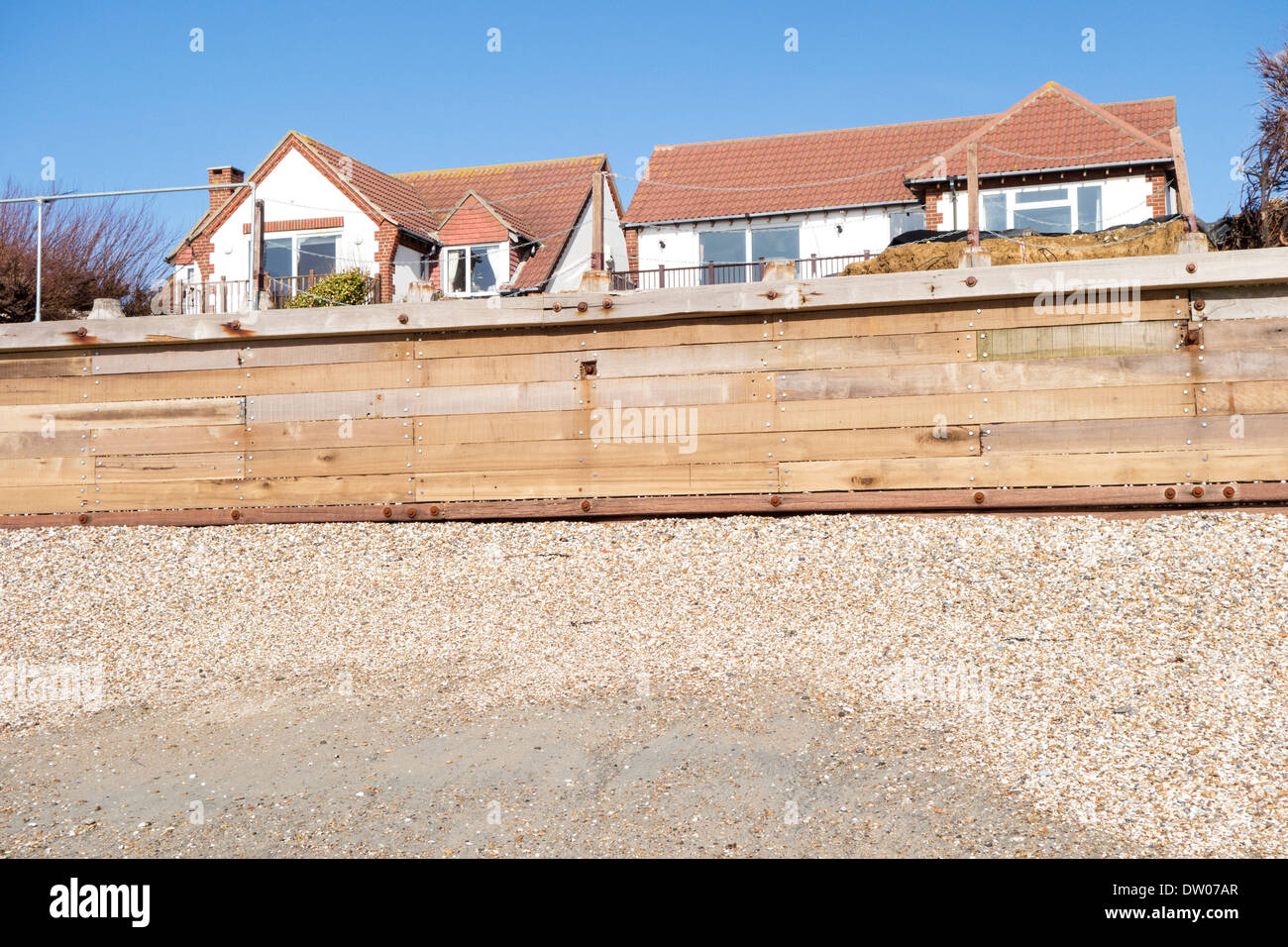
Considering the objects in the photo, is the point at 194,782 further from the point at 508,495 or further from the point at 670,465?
the point at 670,465

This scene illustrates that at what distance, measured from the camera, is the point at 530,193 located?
102ft

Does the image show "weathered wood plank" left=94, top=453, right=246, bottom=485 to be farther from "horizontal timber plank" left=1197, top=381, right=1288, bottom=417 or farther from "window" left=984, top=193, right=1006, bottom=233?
"window" left=984, top=193, right=1006, bottom=233

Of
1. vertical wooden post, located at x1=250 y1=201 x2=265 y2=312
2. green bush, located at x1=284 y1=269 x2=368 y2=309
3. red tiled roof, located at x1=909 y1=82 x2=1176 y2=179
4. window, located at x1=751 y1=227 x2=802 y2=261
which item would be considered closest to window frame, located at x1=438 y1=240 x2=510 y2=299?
green bush, located at x1=284 y1=269 x2=368 y2=309

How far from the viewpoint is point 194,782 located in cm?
554

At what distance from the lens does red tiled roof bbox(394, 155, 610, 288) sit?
95.5 feet

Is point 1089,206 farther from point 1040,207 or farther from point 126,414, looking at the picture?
point 126,414

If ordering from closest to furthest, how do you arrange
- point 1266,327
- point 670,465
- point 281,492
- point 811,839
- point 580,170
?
point 811,839 → point 1266,327 → point 670,465 → point 281,492 → point 580,170

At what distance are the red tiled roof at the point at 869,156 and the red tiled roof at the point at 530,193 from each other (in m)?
2.39

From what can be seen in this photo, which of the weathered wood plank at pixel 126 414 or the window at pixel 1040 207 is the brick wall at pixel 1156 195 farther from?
the weathered wood plank at pixel 126 414

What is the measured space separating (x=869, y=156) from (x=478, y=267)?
12.0 meters

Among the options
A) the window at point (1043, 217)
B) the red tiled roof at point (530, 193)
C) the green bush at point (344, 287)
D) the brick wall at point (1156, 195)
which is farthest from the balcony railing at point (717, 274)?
the brick wall at point (1156, 195)

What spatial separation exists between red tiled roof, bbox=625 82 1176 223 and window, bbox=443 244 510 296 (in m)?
4.04
